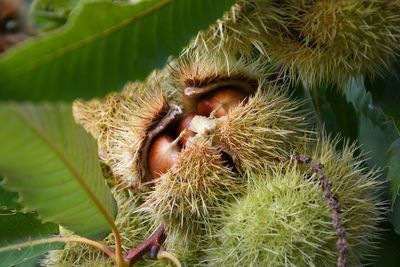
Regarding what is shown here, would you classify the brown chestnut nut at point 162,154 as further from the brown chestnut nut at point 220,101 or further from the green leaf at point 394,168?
the green leaf at point 394,168

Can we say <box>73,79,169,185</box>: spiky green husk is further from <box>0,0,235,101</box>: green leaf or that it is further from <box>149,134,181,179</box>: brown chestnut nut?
<box>0,0,235,101</box>: green leaf

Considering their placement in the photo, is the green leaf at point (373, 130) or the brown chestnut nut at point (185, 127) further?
the green leaf at point (373, 130)

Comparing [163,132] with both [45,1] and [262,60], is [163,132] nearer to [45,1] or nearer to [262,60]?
[262,60]

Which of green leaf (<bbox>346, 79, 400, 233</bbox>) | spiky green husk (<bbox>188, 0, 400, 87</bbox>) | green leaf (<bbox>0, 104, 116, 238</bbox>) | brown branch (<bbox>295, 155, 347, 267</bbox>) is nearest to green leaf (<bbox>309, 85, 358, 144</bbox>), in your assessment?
green leaf (<bbox>346, 79, 400, 233</bbox>)

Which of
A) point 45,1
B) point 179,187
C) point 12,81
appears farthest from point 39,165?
point 45,1

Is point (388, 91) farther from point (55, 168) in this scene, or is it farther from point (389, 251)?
point (55, 168)

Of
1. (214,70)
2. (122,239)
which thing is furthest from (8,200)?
(214,70)

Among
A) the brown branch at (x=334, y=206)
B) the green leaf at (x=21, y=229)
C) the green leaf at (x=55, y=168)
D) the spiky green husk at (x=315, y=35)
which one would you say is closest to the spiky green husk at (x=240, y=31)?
the spiky green husk at (x=315, y=35)
